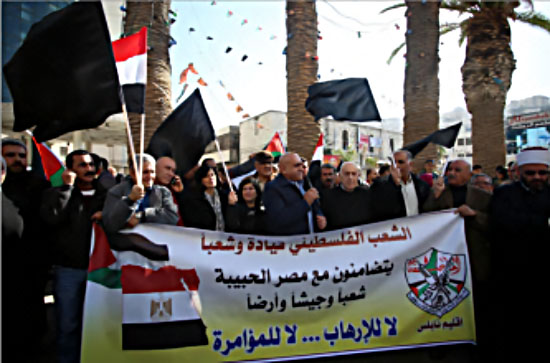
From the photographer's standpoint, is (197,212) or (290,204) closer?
(290,204)

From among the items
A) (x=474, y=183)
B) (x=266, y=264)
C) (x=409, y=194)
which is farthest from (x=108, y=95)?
(x=474, y=183)

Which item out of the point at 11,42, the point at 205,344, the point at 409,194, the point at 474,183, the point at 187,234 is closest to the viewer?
the point at 205,344

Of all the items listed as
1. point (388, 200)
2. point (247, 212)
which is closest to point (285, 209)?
point (247, 212)

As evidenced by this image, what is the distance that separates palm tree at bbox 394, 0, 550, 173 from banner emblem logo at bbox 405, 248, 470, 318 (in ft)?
19.9

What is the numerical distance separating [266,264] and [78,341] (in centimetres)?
154

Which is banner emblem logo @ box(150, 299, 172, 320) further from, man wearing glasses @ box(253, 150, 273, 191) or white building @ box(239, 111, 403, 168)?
white building @ box(239, 111, 403, 168)

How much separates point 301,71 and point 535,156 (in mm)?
4948

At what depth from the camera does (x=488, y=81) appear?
8.77 meters

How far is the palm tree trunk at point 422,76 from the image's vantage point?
841 cm

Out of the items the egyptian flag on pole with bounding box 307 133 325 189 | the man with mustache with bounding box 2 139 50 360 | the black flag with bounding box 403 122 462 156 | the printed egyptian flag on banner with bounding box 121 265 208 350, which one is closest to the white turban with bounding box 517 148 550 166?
the black flag with bounding box 403 122 462 156

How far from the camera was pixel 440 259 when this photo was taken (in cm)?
347

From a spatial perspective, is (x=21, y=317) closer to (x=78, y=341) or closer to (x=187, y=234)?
(x=78, y=341)

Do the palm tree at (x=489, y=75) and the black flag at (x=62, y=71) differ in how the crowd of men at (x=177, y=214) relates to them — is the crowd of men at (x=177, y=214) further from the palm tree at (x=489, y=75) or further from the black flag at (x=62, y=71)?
the palm tree at (x=489, y=75)

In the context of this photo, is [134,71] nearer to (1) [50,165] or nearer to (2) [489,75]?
(1) [50,165]
